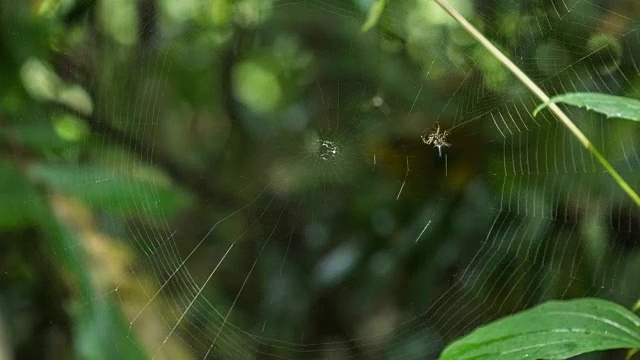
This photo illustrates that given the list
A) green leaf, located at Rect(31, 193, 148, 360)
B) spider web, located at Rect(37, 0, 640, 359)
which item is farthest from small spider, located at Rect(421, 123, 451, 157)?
green leaf, located at Rect(31, 193, 148, 360)

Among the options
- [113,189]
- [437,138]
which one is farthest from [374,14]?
[113,189]

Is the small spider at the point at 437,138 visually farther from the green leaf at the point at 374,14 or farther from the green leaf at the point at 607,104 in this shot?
the green leaf at the point at 607,104

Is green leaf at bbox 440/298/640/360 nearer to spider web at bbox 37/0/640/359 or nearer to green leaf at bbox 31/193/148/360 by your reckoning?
spider web at bbox 37/0/640/359

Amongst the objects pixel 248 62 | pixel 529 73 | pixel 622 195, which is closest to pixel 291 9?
pixel 248 62

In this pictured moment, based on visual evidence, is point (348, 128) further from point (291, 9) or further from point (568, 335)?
point (568, 335)

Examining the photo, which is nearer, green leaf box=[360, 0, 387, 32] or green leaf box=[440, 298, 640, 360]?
green leaf box=[440, 298, 640, 360]

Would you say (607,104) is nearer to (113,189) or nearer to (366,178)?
(366,178)
